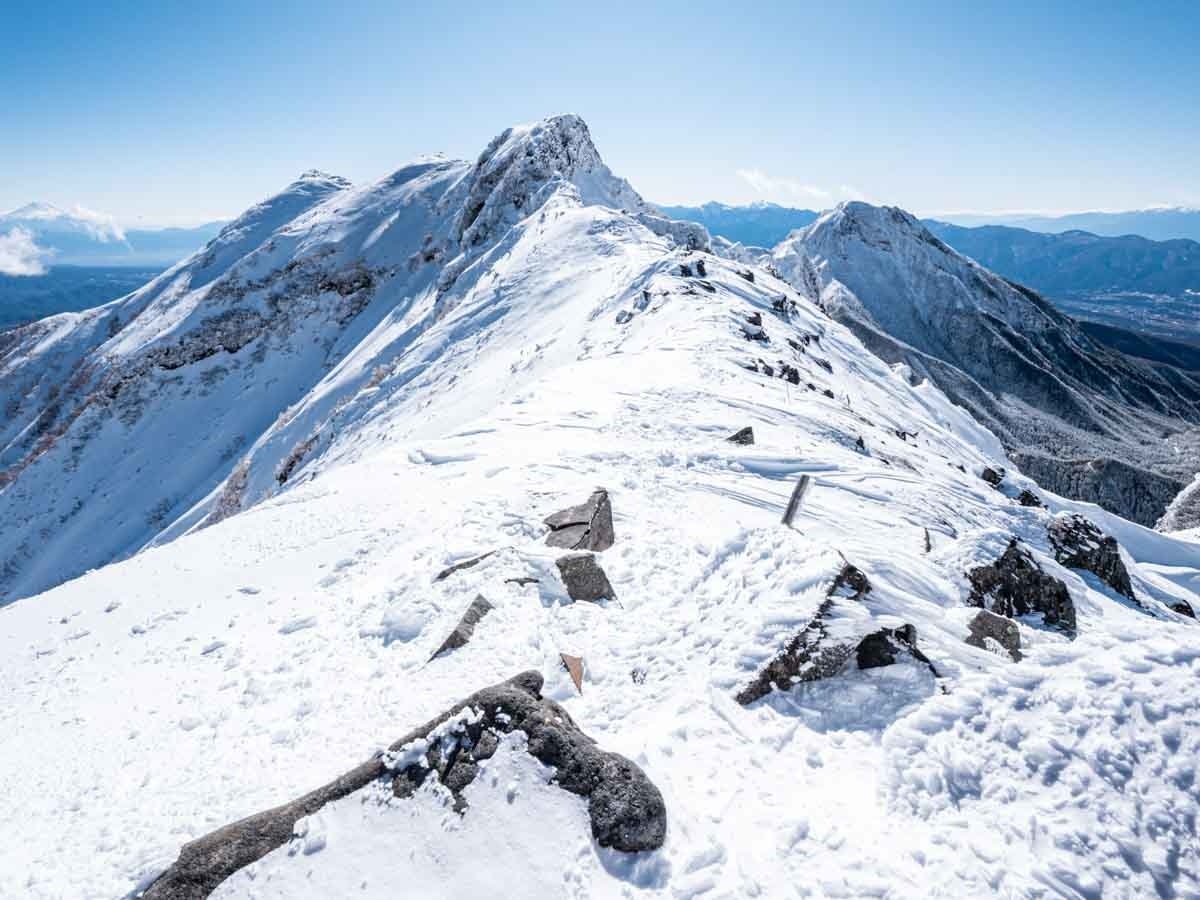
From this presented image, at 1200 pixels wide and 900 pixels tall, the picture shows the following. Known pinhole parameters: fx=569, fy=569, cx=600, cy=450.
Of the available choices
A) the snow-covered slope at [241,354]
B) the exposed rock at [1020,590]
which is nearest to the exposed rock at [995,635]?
the exposed rock at [1020,590]

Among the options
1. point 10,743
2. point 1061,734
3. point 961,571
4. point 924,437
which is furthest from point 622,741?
point 924,437

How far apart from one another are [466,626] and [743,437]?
9.15 metres

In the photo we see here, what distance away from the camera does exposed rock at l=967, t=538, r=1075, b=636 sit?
9.37 metres

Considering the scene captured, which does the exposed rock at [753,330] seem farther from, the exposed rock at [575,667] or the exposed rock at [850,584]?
the exposed rock at [575,667]

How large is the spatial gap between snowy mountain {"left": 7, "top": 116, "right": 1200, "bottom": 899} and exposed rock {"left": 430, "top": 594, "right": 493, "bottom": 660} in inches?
4.1

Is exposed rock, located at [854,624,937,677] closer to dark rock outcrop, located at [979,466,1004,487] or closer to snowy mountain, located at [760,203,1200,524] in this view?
dark rock outcrop, located at [979,466,1004,487]

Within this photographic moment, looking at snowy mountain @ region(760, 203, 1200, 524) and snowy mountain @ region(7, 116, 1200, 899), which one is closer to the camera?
snowy mountain @ region(7, 116, 1200, 899)

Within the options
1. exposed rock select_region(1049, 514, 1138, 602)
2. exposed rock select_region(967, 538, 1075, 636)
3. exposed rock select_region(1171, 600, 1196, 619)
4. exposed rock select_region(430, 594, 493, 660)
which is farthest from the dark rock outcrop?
exposed rock select_region(430, 594, 493, 660)

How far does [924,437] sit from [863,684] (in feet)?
83.1

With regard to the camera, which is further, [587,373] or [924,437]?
[924,437]

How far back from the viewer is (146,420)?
204 ft

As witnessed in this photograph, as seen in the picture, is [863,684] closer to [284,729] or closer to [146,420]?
[284,729]

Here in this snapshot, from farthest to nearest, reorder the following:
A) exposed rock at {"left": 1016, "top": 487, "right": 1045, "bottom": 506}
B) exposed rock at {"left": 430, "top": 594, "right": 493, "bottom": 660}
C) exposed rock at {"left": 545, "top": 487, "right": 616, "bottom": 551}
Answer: exposed rock at {"left": 1016, "top": 487, "right": 1045, "bottom": 506} → exposed rock at {"left": 545, "top": 487, "right": 616, "bottom": 551} → exposed rock at {"left": 430, "top": 594, "right": 493, "bottom": 660}

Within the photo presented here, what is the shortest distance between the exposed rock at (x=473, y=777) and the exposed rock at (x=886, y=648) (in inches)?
121
